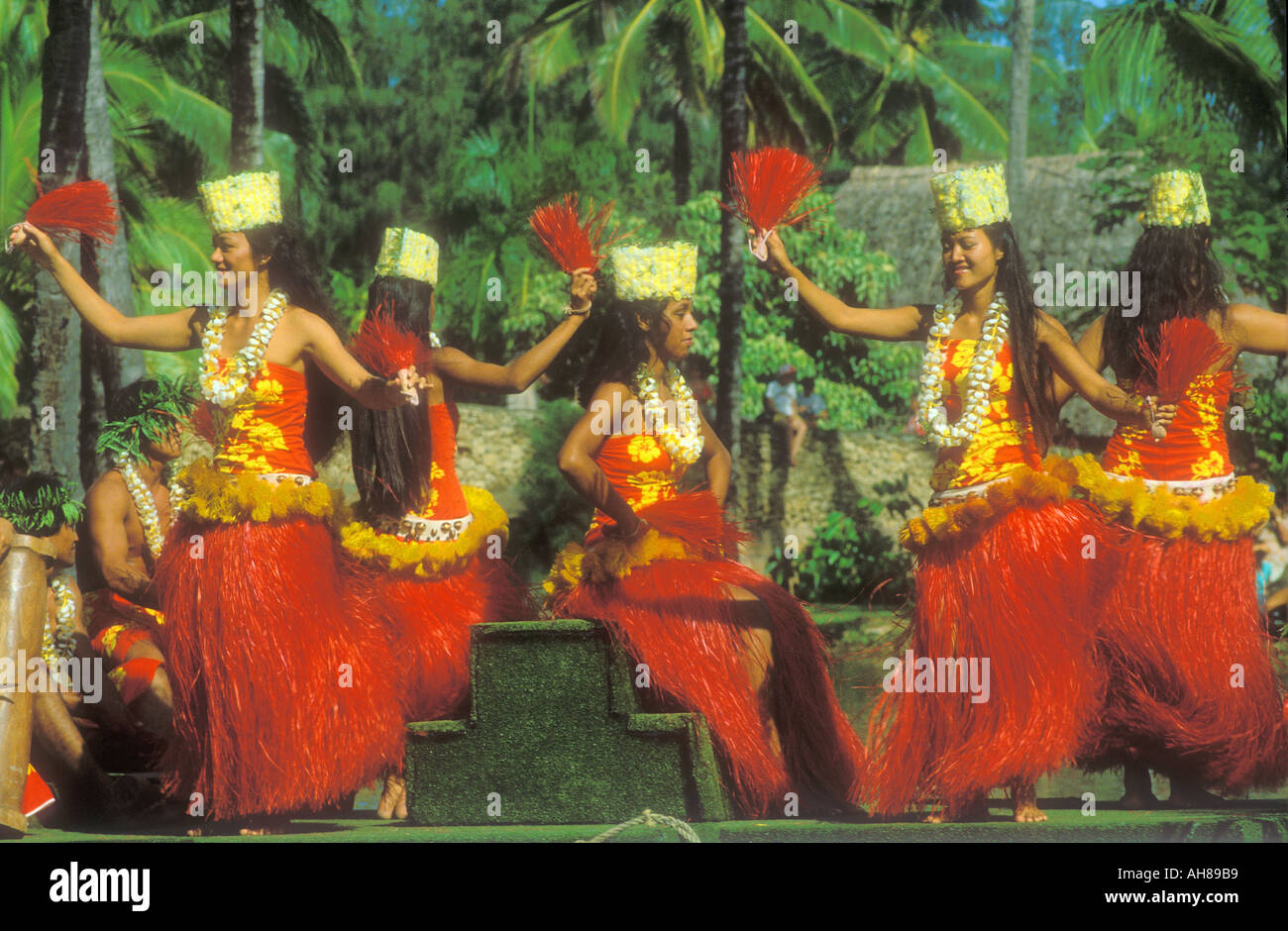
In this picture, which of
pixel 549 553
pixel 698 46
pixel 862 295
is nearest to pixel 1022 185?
pixel 862 295

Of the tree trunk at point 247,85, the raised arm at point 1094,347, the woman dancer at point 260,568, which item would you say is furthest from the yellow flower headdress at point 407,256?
the tree trunk at point 247,85

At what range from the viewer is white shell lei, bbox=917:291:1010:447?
13.2ft

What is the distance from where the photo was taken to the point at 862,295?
12.9 m

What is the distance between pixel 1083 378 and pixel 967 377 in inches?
11.5

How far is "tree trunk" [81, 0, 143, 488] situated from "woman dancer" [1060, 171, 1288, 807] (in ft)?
17.6

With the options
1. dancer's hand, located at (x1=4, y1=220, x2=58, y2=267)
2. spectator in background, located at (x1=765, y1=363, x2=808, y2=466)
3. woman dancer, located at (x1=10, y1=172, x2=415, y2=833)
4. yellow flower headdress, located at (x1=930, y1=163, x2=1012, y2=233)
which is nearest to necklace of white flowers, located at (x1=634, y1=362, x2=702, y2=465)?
woman dancer, located at (x1=10, y1=172, x2=415, y2=833)

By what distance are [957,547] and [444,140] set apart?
1966cm

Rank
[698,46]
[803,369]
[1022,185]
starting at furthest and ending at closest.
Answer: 1. [698,46]
2. [803,369]
3. [1022,185]

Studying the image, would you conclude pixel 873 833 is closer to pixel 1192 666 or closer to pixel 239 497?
pixel 1192 666

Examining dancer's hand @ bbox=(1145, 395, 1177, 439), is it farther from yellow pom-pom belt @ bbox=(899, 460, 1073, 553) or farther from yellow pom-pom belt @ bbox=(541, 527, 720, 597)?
yellow pom-pom belt @ bbox=(541, 527, 720, 597)

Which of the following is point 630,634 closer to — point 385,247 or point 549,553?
point 385,247

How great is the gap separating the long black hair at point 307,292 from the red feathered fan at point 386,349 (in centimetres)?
31

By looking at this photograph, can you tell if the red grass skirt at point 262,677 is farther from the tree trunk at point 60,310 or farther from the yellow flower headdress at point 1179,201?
the tree trunk at point 60,310

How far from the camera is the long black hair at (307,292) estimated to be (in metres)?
4.26
